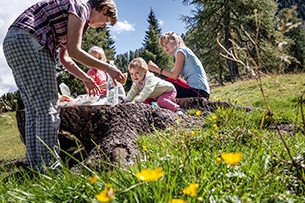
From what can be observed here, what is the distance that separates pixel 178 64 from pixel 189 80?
331 millimetres

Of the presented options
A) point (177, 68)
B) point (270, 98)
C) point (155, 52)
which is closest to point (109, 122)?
point (177, 68)

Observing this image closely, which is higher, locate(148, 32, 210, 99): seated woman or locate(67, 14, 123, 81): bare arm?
locate(67, 14, 123, 81): bare arm

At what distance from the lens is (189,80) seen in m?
5.16

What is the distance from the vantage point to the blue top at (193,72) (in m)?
5.08

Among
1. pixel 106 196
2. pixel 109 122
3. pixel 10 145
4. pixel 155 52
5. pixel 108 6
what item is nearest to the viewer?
pixel 106 196

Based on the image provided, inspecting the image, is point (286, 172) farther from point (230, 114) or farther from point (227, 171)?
point (230, 114)

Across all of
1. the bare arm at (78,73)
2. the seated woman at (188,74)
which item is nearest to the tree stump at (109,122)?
the bare arm at (78,73)

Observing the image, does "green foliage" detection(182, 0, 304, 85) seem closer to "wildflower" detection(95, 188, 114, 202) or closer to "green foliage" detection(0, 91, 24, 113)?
"green foliage" detection(0, 91, 24, 113)

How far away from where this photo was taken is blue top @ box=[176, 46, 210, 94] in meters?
5.08

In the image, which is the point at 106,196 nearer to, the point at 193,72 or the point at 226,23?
the point at 193,72

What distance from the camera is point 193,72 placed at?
16.8ft

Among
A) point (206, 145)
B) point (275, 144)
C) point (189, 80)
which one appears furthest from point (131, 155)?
point (189, 80)

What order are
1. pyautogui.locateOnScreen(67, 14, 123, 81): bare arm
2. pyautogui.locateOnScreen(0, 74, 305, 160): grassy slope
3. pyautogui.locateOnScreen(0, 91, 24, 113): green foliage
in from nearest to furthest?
pyautogui.locateOnScreen(0, 74, 305, 160): grassy slope
pyautogui.locateOnScreen(0, 91, 24, 113): green foliage
pyautogui.locateOnScreen(67, 14, 123, 81): bare arm

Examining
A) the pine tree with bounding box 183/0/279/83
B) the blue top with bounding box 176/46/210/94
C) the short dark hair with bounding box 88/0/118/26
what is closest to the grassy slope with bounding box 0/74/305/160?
the blue top with bounding box 176/46/210/94
